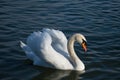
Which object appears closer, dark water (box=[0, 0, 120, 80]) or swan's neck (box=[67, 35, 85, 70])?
dark water (box=[0, 0, 120, 80])

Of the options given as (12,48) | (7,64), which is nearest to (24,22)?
(12,48)

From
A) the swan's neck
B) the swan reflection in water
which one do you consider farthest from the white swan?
the swan reflection in water

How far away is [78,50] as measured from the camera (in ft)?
41.5

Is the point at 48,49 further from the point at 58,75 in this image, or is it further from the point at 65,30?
the point at 65,30

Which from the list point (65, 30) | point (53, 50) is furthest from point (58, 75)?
point (65, 30)

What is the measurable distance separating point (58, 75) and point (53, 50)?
724 mm

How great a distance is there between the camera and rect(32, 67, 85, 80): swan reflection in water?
11020 mm

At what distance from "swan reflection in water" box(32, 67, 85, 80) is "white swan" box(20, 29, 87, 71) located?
0.12 m

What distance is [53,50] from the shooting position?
1099 centimetres

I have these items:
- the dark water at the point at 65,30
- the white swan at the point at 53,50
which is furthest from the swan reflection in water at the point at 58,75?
the white swan at the point at 53,50

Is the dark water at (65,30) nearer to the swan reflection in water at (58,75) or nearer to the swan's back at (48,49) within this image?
the swan reflection in water at (58,75)

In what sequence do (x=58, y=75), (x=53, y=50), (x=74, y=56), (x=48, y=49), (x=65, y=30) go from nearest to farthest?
(x=48, y=49), (x=53, y=50), (x=58, y=75), (x=74, y=56), (x=65, y=30)

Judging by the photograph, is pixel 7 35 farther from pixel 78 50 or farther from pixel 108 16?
pixel 108 16

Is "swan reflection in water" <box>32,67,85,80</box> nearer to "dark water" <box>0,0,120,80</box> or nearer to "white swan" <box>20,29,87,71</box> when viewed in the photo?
"dark water" <box>0,0,120,80</box>
